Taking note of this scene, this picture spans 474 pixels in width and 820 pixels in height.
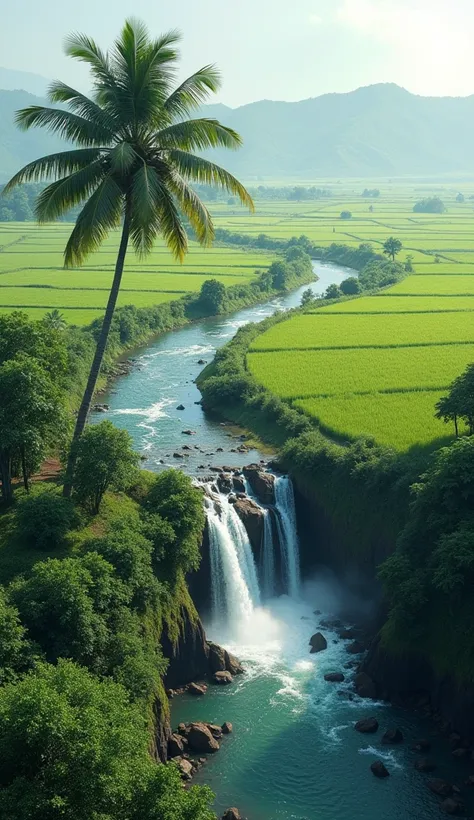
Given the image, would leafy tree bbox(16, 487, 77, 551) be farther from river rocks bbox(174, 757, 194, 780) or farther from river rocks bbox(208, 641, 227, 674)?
river rocks bbox(174, 757, 194, 780)

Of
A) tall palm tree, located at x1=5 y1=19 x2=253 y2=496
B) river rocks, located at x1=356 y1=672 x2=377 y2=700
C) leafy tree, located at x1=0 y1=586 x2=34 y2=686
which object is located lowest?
river rocks, located at x1=356 y1=672 x2=377 y2=700

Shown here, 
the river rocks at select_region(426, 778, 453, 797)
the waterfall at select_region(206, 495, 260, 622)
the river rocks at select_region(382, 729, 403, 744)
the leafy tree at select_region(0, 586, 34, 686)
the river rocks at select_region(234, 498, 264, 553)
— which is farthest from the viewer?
the river rocks at select_region(234, 498, 264, 553)

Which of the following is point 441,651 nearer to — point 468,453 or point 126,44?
point 468,453

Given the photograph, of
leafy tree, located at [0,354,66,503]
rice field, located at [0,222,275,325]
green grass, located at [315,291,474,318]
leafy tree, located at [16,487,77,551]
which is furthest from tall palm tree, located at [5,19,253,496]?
green grass, located at [315,291,474,318]

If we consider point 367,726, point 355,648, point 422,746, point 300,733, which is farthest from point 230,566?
point 422,746

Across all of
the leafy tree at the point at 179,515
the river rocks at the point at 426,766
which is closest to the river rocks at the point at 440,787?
the river rocks at the point at 426,766

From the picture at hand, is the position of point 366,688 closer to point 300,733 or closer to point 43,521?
point 300,733
